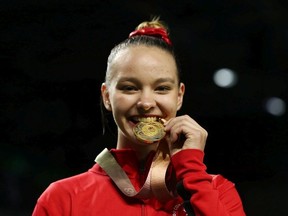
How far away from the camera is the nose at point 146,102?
1.72m

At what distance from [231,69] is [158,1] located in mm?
740

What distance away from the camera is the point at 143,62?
1788mm

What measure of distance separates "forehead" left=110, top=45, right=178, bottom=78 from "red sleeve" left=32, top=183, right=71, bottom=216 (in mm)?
406

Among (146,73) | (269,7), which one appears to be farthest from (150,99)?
(269,7)

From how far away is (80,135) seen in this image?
3.84 meters

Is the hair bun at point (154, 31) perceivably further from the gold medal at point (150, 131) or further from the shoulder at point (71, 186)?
the shoulder at point (71, 186)

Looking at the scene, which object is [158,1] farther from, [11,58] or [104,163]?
[104,163]

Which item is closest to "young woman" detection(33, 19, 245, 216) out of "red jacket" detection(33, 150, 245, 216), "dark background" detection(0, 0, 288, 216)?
"red jacket" detection(33, 150, 245, 216)

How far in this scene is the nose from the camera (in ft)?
5.64

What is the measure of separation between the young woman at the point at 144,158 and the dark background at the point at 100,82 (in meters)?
1.91

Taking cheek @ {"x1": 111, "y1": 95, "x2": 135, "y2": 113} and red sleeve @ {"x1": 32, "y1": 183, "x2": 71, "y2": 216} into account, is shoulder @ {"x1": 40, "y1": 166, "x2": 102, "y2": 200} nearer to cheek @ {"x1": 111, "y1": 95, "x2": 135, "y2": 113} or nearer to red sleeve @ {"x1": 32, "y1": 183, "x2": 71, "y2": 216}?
red sleeve @ {"x1": 32, "y1": 183, "x2": 71, "y2": 216}

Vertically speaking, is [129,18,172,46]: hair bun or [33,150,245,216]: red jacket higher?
[129,18,172,46]: hair bun

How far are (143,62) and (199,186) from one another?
435 mm

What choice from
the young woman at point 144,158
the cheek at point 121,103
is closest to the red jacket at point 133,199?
the young woman at point 144,158
